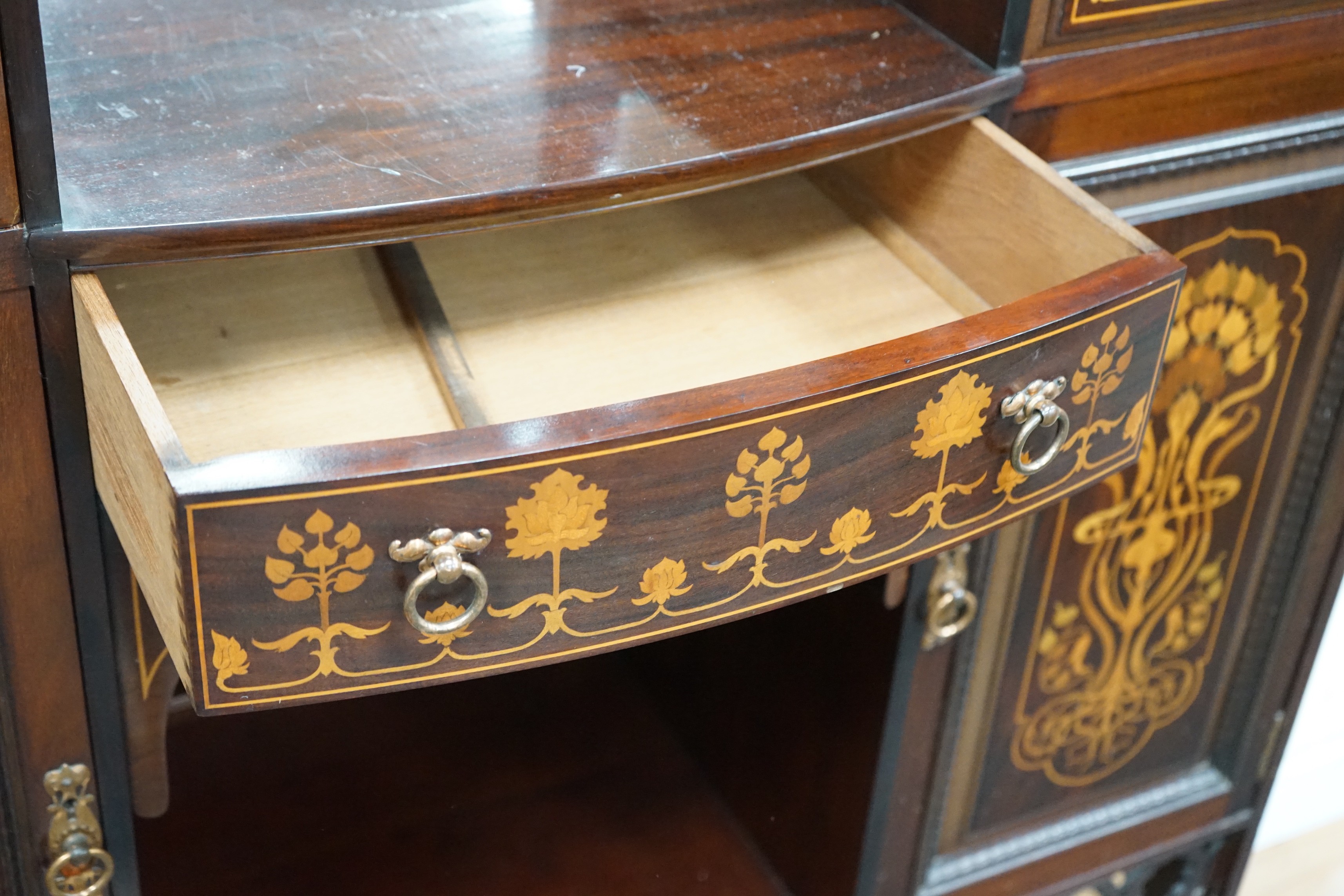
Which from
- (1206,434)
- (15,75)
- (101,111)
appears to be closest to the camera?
(15,75)

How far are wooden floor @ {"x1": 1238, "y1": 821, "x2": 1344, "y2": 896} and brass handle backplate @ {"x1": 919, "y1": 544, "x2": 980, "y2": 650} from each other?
25.1 inches

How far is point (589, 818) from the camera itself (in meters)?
1.06

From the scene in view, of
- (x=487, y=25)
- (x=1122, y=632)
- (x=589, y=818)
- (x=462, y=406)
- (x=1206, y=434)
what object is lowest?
(x=589, y=818)

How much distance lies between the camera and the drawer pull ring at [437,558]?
54 cm

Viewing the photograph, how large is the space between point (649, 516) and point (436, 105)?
0.24 m

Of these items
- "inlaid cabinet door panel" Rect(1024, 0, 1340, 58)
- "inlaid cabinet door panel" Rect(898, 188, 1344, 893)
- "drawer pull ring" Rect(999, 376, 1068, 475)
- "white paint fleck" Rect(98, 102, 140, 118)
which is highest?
"inlaid cabinet door panel" Rect(1024, 0, 1340, 58)

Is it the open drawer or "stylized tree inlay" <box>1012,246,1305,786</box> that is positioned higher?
the open drawer

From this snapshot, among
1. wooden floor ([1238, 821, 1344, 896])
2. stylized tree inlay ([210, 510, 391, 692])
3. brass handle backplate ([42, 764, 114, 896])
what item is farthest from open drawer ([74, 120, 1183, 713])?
wooden floor ([1238, 821, 1344, 896])

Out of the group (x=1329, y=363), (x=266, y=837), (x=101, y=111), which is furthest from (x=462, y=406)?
(x=1329, y=363)

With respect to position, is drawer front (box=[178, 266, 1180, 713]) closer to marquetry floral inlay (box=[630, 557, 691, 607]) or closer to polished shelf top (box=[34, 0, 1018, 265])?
marquetry floral inlay (box=[630, 557, 691, 607])

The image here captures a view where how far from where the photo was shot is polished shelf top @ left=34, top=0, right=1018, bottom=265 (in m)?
0.61

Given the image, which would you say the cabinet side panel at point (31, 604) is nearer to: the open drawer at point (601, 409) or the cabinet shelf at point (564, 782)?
the open drawer at point (601, 409)

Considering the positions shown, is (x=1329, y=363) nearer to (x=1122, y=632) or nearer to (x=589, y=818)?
(x=1122, y=632)

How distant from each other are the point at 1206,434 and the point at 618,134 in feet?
1.58
